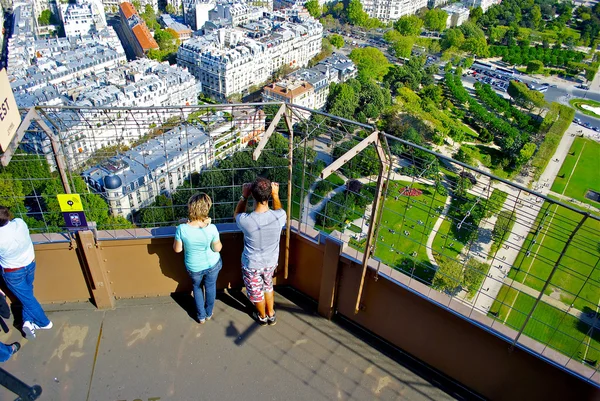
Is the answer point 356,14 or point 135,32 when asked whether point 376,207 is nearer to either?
point 135,32

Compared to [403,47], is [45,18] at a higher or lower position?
lower

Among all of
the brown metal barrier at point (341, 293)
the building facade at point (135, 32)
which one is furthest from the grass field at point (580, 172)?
the building facade at point (135, 32)

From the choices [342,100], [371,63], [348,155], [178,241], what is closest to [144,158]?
[178,241]

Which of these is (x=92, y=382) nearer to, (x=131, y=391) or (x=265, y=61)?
(x=131, y=391)

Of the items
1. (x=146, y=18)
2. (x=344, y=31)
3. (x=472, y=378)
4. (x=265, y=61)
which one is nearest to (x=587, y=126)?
(x=265, y=61)

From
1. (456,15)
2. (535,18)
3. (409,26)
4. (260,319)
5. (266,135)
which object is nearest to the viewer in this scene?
(266,135)

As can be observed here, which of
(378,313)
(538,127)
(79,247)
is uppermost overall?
(79,247)

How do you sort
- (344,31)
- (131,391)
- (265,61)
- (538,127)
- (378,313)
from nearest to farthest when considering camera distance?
(131,391), (378,313), (538,127), (265,61), (344,31)
